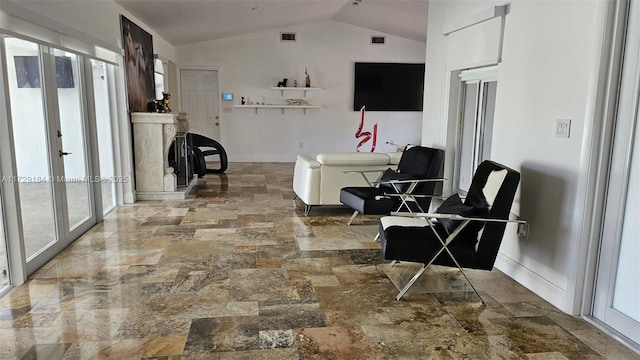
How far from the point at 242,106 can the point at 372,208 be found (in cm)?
596

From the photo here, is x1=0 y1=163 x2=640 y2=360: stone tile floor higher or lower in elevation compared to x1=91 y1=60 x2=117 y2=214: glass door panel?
lower

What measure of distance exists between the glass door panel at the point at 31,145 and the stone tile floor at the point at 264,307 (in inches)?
12.8

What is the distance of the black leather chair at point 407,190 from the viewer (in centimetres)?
457

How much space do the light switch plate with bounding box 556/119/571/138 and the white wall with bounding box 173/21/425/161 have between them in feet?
24.3

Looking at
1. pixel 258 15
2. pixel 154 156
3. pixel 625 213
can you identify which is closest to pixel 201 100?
pixel 258 15

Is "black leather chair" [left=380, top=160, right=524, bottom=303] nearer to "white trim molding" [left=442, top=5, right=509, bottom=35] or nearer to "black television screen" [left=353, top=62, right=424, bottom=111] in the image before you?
"white trim molding" [left=442, top=5, right=509, bottom=35]

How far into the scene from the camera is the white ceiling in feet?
20.2

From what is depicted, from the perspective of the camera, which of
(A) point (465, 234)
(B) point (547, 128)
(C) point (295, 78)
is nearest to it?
(B) point (547, 128)

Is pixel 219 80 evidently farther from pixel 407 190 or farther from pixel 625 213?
pixel 625 213

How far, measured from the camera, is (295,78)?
9930 mm

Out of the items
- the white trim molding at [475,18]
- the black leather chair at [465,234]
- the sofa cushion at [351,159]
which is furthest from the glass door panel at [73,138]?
the white trim molding at [475,18]

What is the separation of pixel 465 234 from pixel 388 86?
24.6 feet

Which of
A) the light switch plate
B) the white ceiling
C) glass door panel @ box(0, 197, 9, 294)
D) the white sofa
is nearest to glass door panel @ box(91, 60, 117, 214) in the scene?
the white ceiling

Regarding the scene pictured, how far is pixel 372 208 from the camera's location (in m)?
4.58
